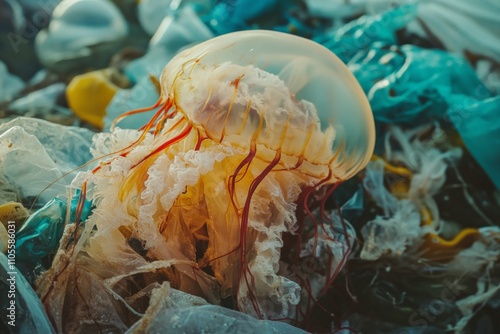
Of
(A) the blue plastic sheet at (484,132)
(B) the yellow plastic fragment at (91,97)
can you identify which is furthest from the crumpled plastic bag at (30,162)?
(A) the blue plastic sheet at (484,132)

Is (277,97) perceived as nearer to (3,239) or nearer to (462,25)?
(3,239)

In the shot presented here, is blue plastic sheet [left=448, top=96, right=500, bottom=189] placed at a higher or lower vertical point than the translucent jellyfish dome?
lower

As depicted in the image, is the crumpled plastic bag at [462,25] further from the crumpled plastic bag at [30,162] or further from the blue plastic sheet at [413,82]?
the crumpled plastic bag at [30,162]

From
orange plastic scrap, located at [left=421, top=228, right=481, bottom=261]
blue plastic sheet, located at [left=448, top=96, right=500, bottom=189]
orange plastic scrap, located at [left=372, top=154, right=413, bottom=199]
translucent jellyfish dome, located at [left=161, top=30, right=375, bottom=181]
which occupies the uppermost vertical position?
translucent jellyfish dome, located at [left=161, top=30, right=375, bottom=181]

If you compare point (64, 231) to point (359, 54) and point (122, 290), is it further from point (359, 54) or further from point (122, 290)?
point (359, 54)

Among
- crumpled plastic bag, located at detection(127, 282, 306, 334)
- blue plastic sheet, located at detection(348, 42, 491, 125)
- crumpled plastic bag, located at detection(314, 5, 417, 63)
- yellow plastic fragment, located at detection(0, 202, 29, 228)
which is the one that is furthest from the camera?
crumpled plastic bag, located at detection(314, 5, 417, 63)

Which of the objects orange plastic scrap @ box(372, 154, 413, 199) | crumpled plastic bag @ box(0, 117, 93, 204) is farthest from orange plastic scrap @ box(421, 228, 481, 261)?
crumpled plastic bag @ box(0, 117, 93, 204)

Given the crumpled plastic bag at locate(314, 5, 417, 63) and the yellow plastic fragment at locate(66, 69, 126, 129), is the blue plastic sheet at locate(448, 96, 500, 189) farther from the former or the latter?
the yellow plastic fragment at locate(66, 69, 126, 129)
